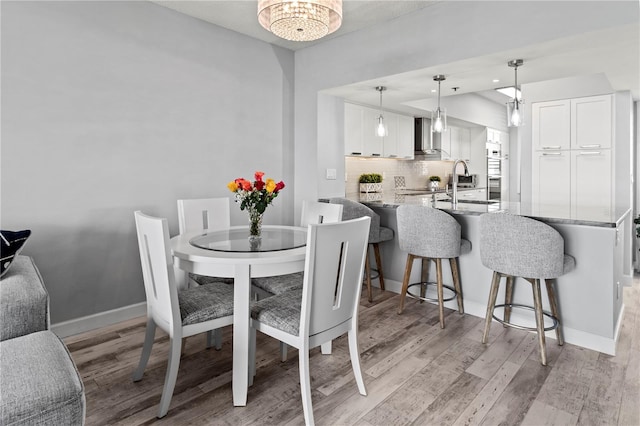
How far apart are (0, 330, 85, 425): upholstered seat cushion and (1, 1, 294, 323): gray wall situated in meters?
1.59

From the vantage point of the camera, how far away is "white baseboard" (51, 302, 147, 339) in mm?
2740

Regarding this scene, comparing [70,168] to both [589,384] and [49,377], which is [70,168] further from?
[589,384]

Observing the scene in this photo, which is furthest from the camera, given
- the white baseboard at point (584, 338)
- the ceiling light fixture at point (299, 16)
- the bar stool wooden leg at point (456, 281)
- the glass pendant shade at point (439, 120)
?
the glass pendant shade at point (439, 120)

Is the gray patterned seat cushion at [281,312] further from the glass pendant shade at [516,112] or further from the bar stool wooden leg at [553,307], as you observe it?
the glass pendant shade at [516,112]

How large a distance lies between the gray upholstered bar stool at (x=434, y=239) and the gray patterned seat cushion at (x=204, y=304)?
152 centimetres

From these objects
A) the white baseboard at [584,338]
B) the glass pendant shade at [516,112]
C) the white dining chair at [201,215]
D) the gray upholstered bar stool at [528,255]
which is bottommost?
the white baseboard at [584,338]

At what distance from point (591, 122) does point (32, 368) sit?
5370 millimetres

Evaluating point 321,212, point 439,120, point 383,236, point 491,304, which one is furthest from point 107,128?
point 491,304

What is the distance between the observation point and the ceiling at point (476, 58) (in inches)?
102

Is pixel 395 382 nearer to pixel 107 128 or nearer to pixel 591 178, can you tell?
pixel 107 128

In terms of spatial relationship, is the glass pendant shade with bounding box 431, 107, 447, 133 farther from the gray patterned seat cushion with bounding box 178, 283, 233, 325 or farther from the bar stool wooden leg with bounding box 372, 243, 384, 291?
the gray patterned seat cushion with bounding box 178, 283, 233, 325

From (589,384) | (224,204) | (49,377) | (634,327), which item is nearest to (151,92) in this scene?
(224,204)

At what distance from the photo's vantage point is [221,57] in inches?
138

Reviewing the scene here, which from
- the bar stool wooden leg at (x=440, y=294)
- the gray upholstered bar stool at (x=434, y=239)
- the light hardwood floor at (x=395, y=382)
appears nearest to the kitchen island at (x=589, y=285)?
the light hardwood floor at (x=395, y=382)
